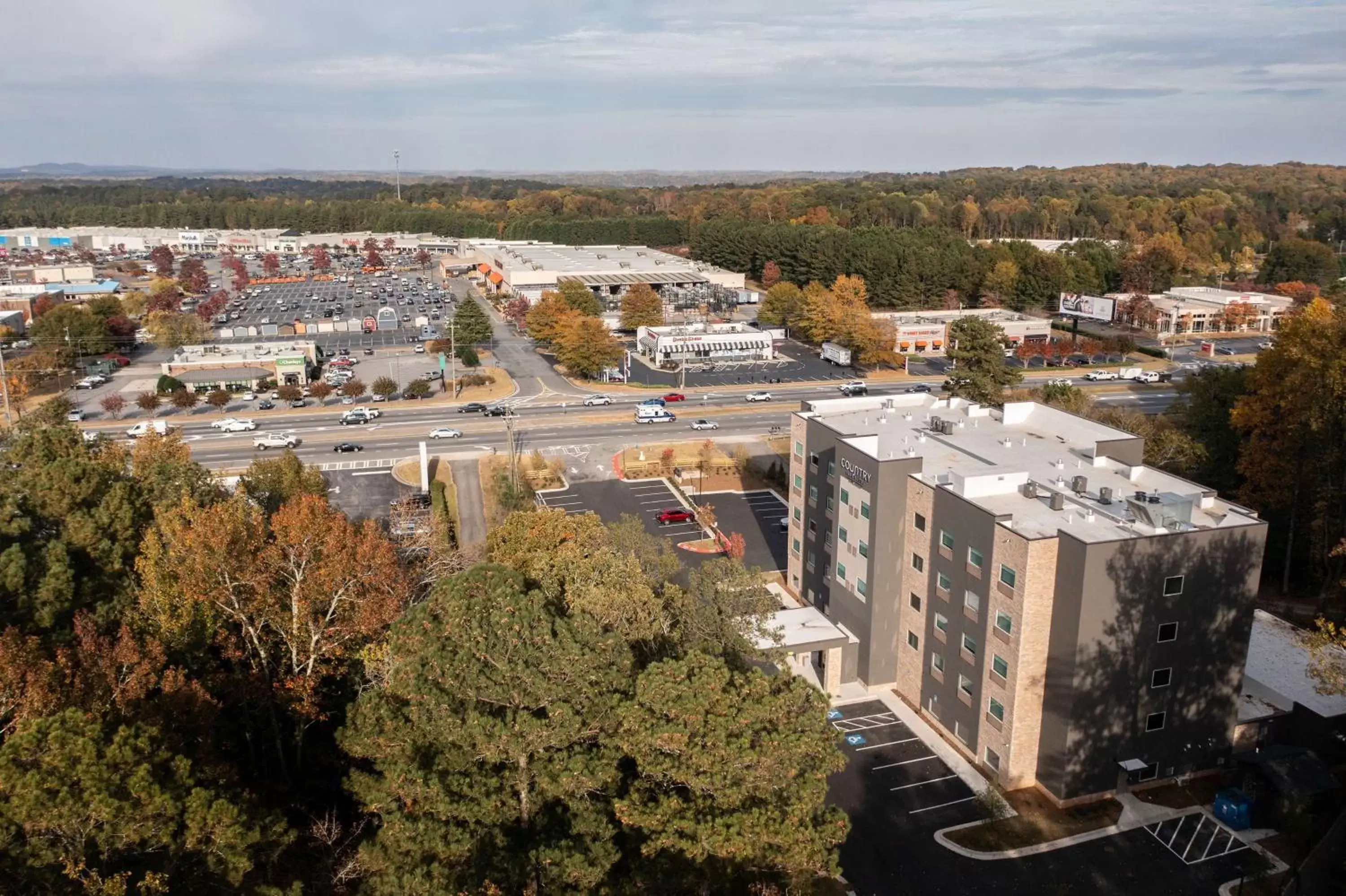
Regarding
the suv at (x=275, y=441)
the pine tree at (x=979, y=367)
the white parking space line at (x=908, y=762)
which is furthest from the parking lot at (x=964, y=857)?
the suv at (x=275, y=441)

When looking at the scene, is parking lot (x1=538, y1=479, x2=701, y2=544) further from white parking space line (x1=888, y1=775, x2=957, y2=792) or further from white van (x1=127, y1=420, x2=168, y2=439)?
white van (x1=127, y1=420, x2=168, y2=439)

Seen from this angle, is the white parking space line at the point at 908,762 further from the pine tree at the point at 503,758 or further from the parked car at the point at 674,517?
the parked car at the point at 674,517

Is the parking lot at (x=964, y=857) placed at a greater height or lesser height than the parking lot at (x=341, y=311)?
lesser

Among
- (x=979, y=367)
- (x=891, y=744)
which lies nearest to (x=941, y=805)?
(x=891, y=744)

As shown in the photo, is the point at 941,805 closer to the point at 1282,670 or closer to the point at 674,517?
the point at 1282,670

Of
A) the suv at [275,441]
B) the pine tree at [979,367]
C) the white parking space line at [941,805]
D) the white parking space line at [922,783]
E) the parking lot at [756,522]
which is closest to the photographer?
the white parking space line at [941,805]

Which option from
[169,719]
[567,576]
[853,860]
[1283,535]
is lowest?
[853,860]

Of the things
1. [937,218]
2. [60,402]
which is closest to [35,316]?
[60,402]

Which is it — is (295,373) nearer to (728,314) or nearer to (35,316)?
(35,316)
